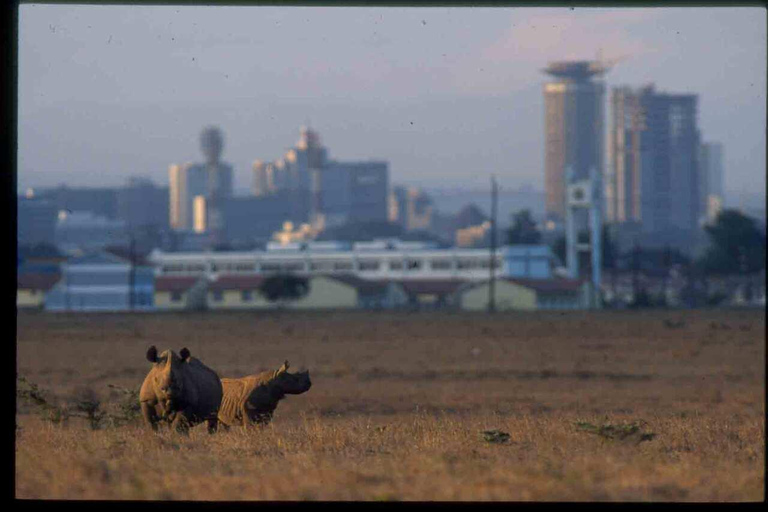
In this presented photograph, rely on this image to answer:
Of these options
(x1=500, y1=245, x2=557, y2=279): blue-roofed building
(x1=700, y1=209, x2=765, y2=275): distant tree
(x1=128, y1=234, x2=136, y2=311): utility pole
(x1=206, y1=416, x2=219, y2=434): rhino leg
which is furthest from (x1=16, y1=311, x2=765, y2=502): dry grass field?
(x1=700, y1=209, x2=765, y2=275): distant tree

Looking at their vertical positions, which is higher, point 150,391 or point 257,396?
point 150,391

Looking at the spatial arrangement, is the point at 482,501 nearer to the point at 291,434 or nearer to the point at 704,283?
the point at 291,434

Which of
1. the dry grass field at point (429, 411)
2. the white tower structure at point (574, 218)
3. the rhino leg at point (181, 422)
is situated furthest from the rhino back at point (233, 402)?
the white tower structure at point (574, 218)

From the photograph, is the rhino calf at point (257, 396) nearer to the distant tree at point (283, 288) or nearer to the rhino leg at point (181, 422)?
the rhino leg at point (181, 422)

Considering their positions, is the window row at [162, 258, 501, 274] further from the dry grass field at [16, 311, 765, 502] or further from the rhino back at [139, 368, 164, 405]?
the rhino back at [139, 368, 164, 405]

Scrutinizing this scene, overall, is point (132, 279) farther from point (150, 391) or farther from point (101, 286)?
point (150, 391)

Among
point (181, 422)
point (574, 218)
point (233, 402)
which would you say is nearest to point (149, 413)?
point (181, 422)
